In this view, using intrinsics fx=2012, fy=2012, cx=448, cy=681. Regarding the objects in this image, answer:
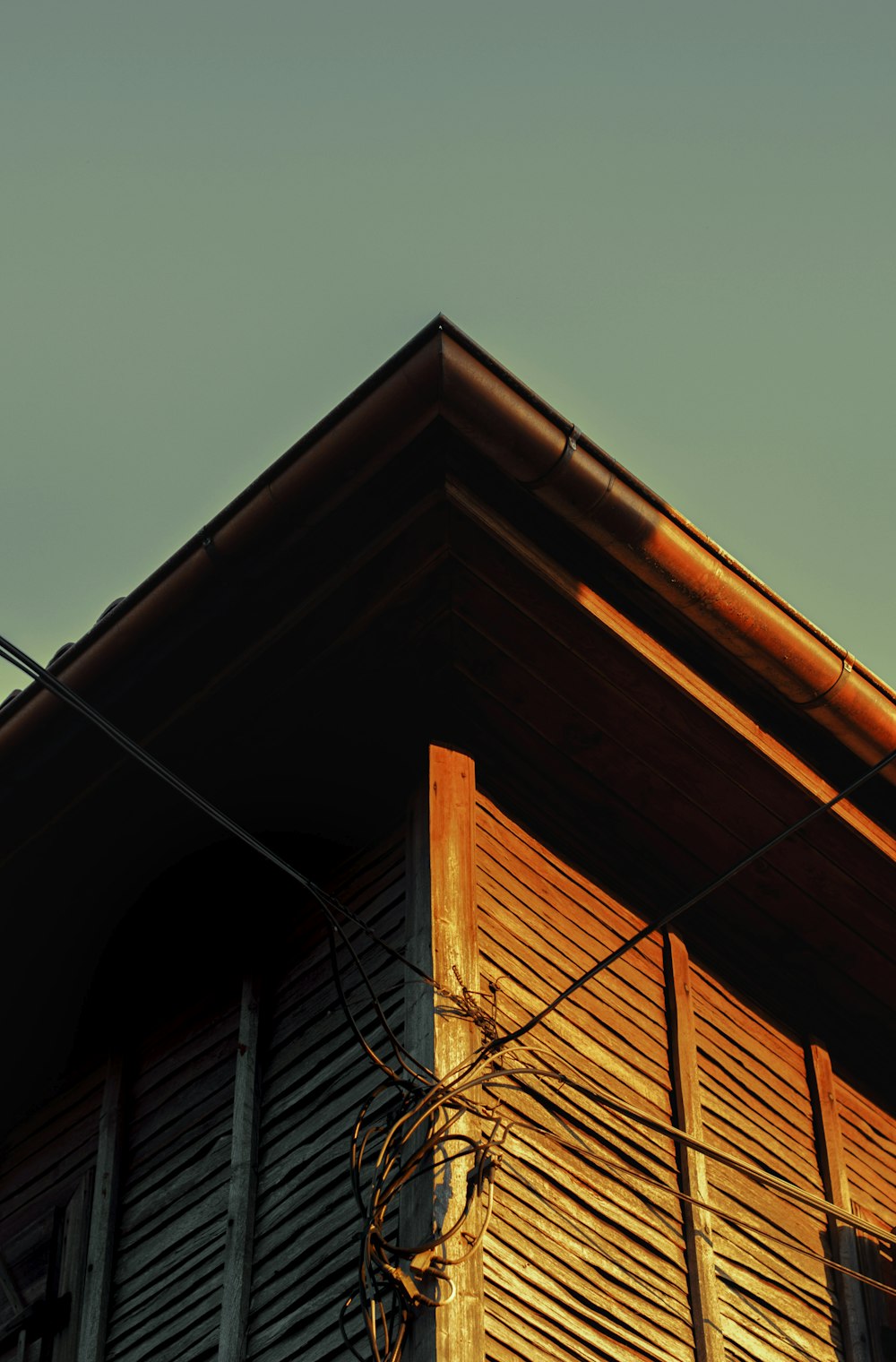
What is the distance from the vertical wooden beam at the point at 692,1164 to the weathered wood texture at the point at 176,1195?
1.51 metres

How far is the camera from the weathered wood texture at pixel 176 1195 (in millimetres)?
6141

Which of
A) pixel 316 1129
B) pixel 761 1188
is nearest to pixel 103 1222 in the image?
pixel 316 1129

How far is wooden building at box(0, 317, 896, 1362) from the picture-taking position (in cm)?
590

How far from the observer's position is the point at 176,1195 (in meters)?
6.52

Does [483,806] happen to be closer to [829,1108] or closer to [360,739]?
[360,739]

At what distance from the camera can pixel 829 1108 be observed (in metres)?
7.55

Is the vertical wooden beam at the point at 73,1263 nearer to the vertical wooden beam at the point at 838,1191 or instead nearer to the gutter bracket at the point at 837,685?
the vertical wooden beam at the point at 838,1191

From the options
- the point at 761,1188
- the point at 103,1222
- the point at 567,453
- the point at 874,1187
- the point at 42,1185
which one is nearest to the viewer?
the point at 567,453

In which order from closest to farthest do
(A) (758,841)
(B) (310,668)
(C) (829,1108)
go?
(B) (310,668)
(A) (758,841)
(C) (829,1108)

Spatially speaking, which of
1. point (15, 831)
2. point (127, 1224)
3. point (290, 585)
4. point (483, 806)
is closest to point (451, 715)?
point (483, 806)

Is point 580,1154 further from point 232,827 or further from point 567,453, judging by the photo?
point 567,453

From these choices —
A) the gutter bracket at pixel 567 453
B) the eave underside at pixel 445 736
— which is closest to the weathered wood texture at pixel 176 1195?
the eave underside at pixel 445 736

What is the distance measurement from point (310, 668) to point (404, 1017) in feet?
4.11

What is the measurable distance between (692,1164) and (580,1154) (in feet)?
1.96
